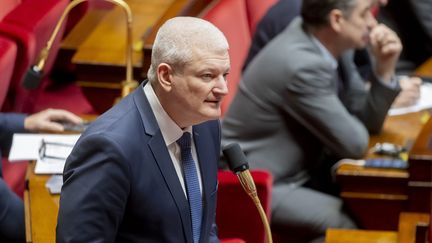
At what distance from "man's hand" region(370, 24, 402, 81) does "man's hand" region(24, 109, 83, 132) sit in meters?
0.55

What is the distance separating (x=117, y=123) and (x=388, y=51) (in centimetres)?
84

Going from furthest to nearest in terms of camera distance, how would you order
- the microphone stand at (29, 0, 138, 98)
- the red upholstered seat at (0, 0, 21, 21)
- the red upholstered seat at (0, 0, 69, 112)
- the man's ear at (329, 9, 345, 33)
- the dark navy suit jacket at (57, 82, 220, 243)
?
the red upholstered seat at (0, 0, 21, 21), the red upholstered seat at (0, 0, 69, 112), the man's ear at (329, 9, 345, 33), the microphone stand at (29, 0, 138, 98), the dark navy suit jacket at (57, 82, 220, 243)

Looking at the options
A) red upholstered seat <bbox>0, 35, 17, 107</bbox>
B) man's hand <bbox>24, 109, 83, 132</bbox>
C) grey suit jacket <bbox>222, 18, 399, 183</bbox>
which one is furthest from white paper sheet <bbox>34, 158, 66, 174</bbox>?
grey suit jacket <bbox>222, 18, 399, 183</bbox>

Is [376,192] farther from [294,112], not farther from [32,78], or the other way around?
[32,78]

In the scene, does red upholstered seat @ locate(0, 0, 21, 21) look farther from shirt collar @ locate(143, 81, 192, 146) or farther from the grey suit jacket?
A: shirt collar @ locate(143, 81, 192, 146)

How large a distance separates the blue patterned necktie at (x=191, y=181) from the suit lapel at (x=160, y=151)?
3 cm

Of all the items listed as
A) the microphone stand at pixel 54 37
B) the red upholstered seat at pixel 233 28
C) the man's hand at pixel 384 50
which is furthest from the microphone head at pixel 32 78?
the man's hand at pixel 384 50

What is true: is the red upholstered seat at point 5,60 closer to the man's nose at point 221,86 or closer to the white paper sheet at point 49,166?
the white paper sheet at point 49,166

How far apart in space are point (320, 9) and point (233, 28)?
287 millimetres

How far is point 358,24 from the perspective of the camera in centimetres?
169

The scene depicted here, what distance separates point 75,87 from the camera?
8.31 ft

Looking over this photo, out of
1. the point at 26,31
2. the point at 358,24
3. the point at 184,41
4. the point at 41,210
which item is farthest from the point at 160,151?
the point at 26,31

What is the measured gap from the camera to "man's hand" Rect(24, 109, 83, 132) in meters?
1.56

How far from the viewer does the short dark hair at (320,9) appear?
166 centimetres
